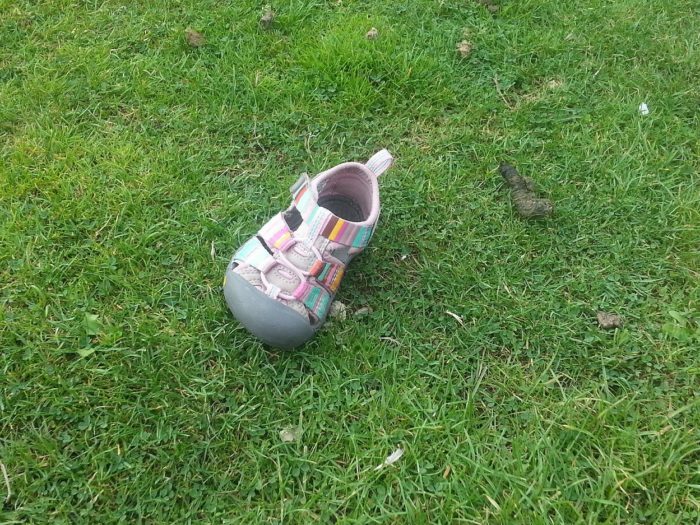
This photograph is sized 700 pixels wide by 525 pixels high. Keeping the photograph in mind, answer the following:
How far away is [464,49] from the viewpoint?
289cm

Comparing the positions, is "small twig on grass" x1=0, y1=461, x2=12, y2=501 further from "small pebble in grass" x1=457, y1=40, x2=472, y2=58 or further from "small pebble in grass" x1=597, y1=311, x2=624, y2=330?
"small pebble in grass" x1=457, y1=40, x2=472, y2=58

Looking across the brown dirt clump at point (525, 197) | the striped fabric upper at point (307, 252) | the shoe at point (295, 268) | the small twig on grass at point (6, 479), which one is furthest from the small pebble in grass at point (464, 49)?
the small twig on grass at point (6, 479)

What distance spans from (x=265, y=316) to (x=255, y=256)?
21 centimetres

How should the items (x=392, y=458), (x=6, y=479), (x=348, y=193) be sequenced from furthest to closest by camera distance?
1. (x=348, y=193)
2. (x=392, y=458)
3. (x=6, y=479)

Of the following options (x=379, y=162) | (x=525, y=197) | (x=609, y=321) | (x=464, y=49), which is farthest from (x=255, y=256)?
(x=464, y=49)

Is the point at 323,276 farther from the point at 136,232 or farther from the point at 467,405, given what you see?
the point at 136,232

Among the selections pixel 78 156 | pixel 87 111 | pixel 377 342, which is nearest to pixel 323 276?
pixel 377 342

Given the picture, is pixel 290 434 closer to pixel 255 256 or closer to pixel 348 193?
pixel 255 256

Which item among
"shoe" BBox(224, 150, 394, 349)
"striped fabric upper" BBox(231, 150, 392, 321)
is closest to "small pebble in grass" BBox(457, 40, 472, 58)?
"shoe" BBox(224, 150, 394, 349)

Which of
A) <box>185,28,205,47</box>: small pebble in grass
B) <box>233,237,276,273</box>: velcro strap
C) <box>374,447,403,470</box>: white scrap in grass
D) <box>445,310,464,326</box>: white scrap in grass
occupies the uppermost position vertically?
<box>185,28,205,47</box>: small pebble in grass

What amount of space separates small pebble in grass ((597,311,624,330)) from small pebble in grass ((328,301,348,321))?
3.04ft

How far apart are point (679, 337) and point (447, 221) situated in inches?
36.9

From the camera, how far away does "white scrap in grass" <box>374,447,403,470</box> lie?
183 centimetres

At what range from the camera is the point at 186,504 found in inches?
69.2
